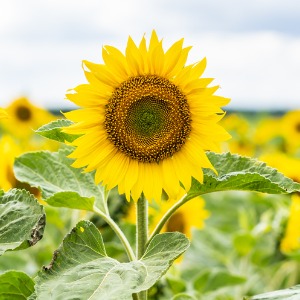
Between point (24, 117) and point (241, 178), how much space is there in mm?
4605

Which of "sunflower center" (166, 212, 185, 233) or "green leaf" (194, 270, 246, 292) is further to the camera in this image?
"sunflower center" (166, 212, 185, 233)

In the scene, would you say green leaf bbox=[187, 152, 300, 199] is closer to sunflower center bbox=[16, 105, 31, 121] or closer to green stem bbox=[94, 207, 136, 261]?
green stem bbox=[94, 207, 136, 261]

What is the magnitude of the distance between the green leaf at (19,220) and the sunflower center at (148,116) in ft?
0.95

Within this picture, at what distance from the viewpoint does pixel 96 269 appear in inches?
50.5

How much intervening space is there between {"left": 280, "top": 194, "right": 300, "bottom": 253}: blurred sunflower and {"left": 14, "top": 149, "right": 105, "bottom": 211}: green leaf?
52.0 inches

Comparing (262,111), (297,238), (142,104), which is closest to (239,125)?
(262,111)

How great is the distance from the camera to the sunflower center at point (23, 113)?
229 inches

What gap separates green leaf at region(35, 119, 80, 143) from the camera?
146 cm

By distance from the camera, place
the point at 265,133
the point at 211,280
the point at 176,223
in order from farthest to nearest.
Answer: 1. the point at 265,133
2. the point at 176,223
3. the point at 211,280

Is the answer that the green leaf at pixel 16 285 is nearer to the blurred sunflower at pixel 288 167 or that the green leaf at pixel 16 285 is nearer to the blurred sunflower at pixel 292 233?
the blurred sunflower at pixel 292 233

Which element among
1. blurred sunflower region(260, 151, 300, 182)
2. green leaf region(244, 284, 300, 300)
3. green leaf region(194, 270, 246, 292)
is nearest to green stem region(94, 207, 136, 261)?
green leaf region(244, 284, 300, 300)

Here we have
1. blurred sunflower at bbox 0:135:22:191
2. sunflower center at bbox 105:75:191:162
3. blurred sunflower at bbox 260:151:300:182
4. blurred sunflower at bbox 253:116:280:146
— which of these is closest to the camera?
sunflower center at bbox 105:75:191:162

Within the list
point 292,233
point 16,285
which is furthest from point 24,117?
point 16,285

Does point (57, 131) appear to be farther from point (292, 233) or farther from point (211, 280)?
point (292, 233)
